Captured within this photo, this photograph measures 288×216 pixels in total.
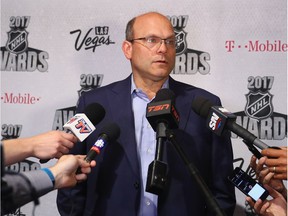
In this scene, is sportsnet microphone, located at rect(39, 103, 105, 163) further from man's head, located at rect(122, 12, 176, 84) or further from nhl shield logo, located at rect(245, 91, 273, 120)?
nhl shield logo, located at rect(245, 91, 273, 120)

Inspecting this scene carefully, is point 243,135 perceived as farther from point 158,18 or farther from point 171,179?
point 158,18

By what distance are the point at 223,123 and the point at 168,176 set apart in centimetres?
58

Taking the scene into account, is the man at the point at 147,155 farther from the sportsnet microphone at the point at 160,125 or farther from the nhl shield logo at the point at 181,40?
the sportsnet microphone at the point at 160,125

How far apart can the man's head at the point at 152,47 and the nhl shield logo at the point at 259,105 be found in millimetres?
544

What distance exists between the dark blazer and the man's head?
169 millimetres

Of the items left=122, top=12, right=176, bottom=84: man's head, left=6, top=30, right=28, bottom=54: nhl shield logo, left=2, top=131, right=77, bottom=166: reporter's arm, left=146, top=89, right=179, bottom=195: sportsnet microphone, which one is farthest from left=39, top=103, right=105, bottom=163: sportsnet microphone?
left=6, top=30, right=28, bottom=54: nhl shield logo

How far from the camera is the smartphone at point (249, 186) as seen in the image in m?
1.55

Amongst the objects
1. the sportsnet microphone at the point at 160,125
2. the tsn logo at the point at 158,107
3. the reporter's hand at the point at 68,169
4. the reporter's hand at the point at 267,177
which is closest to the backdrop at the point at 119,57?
the reporter's hand at the point at 267,177

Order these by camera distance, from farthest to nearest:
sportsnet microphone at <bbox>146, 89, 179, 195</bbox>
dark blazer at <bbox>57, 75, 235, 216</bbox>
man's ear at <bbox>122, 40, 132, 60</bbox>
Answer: man's ear at <bbox>122, 40, 132, 60</bbox> → dark blazer at <bbox>57, 75, 235, 216</bbox> → sportsnet microphone at <bbox>146, 89, 179, 195</bbox>

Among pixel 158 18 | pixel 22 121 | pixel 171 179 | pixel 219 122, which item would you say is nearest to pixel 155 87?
pixel 158 18

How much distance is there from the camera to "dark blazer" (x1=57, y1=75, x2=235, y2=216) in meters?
1.89

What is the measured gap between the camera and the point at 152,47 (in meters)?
2.08

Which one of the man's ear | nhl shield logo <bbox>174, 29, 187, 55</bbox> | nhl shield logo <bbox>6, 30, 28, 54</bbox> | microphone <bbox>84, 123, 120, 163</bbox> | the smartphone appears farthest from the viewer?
nhl shield logo <bbox>6, 30, 28, 54</bbox>

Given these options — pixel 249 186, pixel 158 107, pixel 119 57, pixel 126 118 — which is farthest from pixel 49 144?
pixel 119 57
